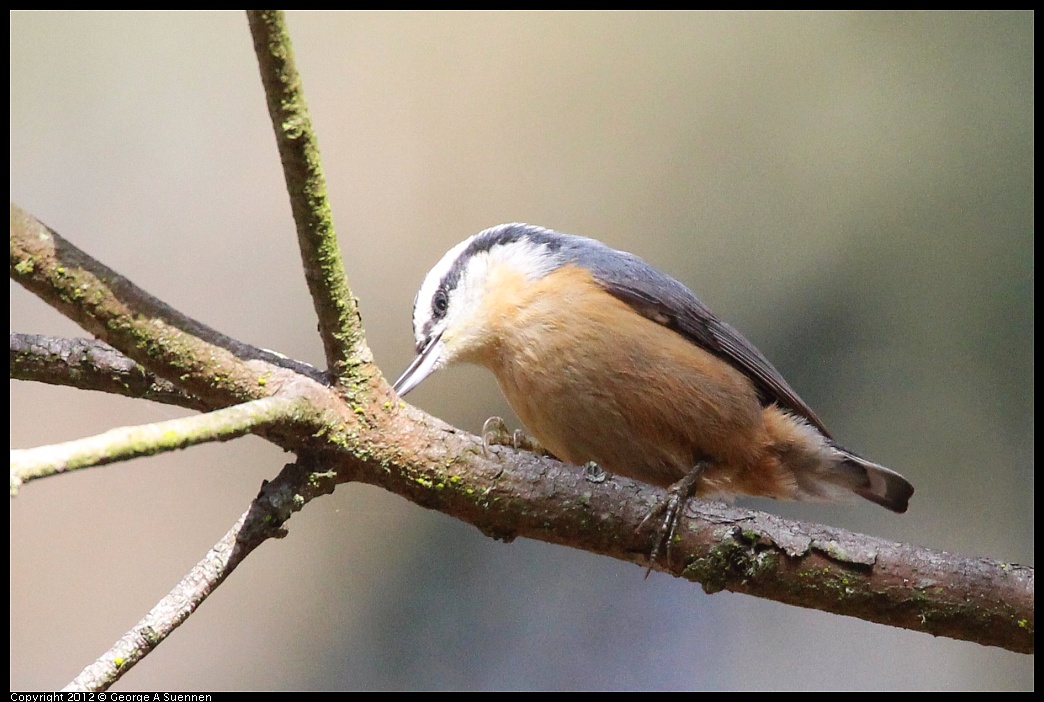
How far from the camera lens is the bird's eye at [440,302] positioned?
2.23 meters

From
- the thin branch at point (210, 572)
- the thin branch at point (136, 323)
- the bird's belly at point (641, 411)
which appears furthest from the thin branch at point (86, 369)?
the bird's belly at point (641, 411)

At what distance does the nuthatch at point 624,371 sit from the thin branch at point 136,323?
677mm

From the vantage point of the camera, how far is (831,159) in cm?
408

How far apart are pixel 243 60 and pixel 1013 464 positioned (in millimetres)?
3646

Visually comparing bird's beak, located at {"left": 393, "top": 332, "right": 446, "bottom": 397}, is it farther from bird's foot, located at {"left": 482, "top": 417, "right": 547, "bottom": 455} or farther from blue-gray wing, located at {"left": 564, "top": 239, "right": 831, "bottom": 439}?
blue-gray wing, located at {"left": 564, "top": 239, "right": 831, "bottom": 439}

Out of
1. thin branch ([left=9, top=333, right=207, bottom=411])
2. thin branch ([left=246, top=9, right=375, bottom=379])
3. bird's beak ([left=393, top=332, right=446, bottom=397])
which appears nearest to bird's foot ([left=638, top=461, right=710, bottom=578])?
thin branch ([left=246, top=9, right=375, bottom=379])

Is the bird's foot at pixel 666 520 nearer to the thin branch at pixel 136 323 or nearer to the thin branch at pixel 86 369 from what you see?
the thin branch at pixel 136 323

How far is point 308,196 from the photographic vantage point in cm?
124

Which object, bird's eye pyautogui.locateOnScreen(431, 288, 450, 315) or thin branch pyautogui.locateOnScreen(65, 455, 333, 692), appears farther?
bird's eye pyautogui.locateOnScreen(431, 288, 450, 315)

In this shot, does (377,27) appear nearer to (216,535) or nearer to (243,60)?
(243,60)

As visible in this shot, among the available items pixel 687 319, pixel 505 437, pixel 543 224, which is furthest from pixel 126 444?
pixel 543 224

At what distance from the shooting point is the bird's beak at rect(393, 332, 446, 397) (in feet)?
6.71

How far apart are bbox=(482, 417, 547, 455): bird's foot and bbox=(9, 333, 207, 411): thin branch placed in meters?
0.72

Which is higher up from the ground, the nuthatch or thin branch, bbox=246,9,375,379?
thin branch, bbox=246,9,375,379
